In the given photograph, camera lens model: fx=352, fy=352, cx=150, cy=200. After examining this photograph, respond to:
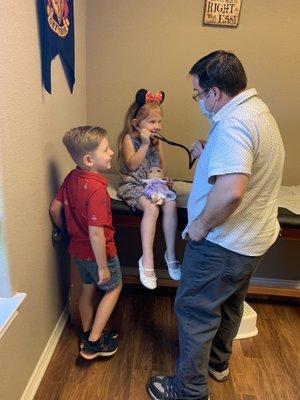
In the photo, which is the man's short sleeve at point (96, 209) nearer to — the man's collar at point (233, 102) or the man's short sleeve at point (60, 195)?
the man's short sleeve at point (60, 195)

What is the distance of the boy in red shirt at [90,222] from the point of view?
1.50 m

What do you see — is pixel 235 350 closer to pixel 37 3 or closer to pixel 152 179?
pixel 152 179

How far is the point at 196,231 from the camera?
1333 mm

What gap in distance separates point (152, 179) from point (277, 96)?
1.00m

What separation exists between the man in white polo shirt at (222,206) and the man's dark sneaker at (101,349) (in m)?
0.35

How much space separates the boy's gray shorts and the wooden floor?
0.39 meters

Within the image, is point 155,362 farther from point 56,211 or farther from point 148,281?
point 56,211

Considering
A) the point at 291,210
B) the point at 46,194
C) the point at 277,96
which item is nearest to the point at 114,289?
the point at 46,194

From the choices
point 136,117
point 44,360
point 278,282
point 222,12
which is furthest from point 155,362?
point 222,12

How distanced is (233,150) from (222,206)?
19 cm

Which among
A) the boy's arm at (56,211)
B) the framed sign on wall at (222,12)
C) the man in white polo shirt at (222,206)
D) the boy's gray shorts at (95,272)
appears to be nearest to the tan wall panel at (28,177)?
the boy's arm at (56,211)

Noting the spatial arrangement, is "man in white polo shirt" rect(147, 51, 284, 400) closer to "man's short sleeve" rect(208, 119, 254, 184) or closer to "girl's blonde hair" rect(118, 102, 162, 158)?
"man's short sleeve" rect(208, 119, 254, 184)

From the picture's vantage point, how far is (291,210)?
6.37ft

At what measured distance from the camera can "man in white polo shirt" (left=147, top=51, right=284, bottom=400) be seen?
1.14 meters
